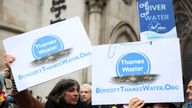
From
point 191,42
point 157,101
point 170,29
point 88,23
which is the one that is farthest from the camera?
point 191,42

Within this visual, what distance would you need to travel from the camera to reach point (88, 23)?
1059 centimetres

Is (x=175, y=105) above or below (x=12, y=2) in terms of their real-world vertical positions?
below

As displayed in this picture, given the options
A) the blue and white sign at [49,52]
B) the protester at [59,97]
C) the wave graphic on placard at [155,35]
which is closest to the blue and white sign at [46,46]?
the blue and white sign at [49,52]

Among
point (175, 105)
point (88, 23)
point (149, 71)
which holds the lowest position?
point (175, 105)

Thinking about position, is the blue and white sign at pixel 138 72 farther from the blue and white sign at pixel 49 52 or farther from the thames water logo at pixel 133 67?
the blue and white sign at pixel 49 52

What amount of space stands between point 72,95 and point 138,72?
0.63 metres

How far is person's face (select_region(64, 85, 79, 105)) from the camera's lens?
369 cm

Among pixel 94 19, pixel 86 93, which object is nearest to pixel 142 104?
pixel 86 93

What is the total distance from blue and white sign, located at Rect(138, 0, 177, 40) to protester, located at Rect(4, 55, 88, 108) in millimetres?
729

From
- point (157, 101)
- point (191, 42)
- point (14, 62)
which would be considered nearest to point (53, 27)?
point (14, 62)

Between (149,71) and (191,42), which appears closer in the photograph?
(149,71)

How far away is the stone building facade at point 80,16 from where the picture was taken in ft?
34.7

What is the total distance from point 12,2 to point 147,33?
24.9 feet

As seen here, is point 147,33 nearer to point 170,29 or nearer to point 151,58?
point 170,29
